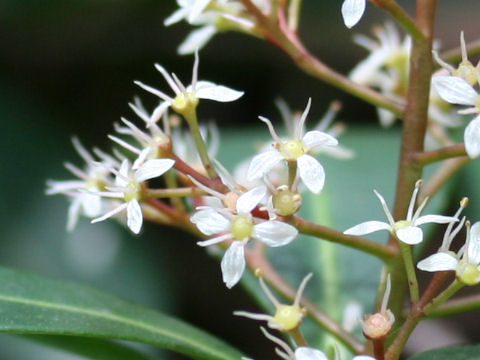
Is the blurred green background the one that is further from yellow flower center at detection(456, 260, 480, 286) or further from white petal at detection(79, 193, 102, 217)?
yellow flower center at detection(456, 260, 480, 286)

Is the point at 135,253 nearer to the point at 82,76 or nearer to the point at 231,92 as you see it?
the point at 82,76

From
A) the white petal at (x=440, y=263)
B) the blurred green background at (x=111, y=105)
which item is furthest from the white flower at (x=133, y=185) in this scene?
the blurred green background at (x=111, y=105)

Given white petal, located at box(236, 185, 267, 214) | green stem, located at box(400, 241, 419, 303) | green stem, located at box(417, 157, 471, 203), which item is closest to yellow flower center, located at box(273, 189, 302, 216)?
white petal, located at box(236, 185, 267, 214)

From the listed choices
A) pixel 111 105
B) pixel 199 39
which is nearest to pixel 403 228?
pixel 199 39

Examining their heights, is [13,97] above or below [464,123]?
below

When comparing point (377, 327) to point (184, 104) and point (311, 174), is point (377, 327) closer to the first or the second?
point (311, 174)

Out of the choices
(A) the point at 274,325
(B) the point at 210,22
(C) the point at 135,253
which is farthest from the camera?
(C) the point at 135,253

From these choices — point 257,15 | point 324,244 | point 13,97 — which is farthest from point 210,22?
point 13,97
